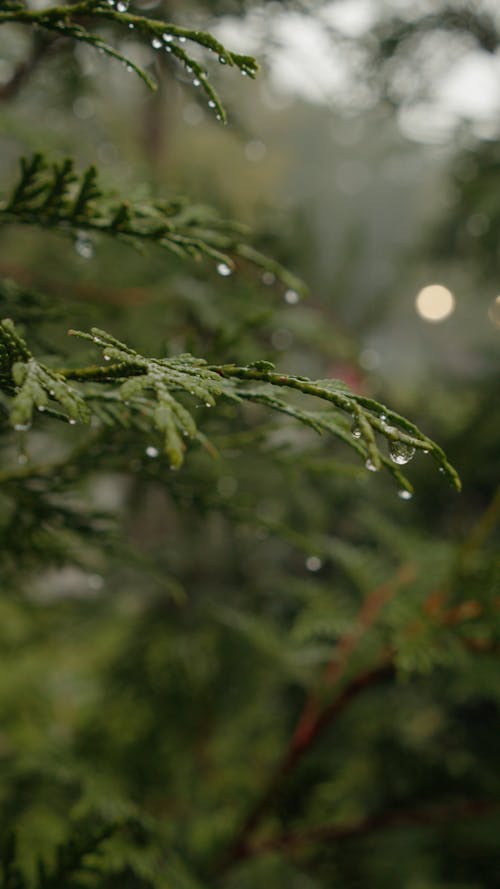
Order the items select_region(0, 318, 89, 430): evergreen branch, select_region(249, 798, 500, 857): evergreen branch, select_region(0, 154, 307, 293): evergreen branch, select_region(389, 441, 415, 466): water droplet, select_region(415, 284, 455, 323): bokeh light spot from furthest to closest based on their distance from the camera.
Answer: select_region(415, 284, 455, 323): bokeh light spot, select_region(249, 798, 500, 857): evergreen branch, select_region(0, 154, 307, 293): evergreen branch, select_region(389, 441, 415, 466): water droplet, select_region(0, 318, 89, 430): evergreen branch

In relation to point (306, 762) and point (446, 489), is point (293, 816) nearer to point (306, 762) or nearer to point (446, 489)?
point (306, 762)

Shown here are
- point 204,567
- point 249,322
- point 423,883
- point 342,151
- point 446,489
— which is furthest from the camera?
point 342,151

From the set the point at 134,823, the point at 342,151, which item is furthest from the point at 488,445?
the point at 342,151

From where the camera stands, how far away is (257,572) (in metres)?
3.19

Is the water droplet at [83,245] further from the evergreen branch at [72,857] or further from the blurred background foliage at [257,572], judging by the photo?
the evergreen branch at [72,857]

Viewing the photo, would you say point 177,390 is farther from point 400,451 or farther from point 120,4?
point 120,4

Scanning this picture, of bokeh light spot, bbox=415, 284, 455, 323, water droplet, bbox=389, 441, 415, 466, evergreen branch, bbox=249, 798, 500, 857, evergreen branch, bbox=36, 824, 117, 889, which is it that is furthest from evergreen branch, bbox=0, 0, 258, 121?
bokeh light spot, bbox=415, 284, 455, 323

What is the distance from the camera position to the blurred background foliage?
137 cm

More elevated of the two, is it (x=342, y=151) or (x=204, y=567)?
(x=342, y=151)

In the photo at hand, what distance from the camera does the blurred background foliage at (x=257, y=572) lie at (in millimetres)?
1374

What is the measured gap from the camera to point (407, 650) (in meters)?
1.32

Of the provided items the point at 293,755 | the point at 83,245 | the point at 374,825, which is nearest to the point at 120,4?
the point at 83,245

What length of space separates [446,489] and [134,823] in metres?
1.78

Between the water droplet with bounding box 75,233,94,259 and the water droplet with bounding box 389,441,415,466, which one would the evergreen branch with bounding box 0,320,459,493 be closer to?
the water droplet with bounding box 389,441,415,466
